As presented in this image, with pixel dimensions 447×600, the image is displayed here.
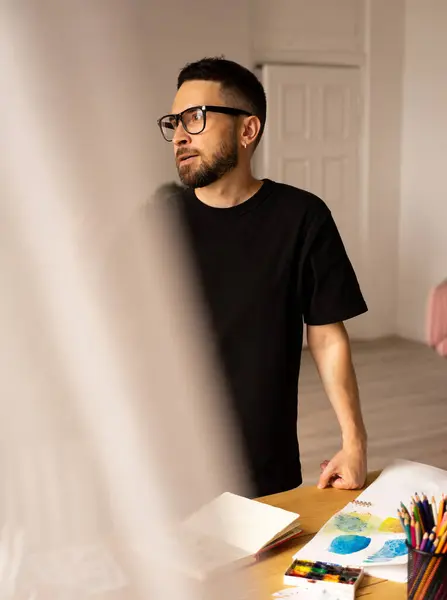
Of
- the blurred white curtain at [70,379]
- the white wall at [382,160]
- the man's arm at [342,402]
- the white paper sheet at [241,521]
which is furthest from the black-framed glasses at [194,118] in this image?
the white wall at [382,160]

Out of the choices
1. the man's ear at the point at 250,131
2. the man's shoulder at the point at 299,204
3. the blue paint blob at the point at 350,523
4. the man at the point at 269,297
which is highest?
the man's ear at the point at 250,131

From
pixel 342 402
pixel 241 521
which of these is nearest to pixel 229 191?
pixel 342 402

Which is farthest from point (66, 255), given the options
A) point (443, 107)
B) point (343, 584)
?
point (443, 107)

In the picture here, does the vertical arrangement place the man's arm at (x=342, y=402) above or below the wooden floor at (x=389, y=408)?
above

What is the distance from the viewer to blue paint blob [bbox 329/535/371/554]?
94 centimetres

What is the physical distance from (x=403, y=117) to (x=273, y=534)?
14.1ft

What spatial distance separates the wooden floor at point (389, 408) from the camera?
3014 mm

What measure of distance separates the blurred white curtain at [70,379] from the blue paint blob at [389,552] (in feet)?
0.53

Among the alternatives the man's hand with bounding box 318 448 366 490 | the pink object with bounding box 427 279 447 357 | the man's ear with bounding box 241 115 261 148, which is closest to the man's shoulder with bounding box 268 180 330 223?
the man's ear with bounding box 241 115 261 148

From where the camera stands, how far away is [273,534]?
3.14ft

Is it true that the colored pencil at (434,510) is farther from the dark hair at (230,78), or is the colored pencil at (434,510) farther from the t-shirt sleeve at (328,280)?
the dark hair at (230,78)

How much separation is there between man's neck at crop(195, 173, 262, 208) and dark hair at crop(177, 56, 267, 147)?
0.31ft

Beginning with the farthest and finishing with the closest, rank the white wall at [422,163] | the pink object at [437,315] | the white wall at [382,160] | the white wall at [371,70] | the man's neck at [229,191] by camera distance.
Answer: the white wall at [382,160] → the white wall at [422,163] → the white wall at [371,70] → the man's neck at [229,191] → the pink object at [437,315]

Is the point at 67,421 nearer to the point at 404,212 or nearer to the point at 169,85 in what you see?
the point at 169,85
